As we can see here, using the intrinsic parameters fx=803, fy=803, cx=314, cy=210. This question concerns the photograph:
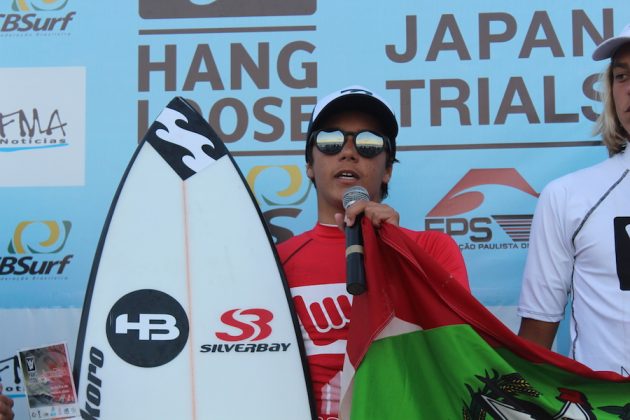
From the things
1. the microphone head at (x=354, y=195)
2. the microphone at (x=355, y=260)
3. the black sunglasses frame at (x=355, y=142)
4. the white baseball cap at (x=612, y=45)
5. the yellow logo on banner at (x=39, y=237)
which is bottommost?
the microphone at (x=355, y=260)

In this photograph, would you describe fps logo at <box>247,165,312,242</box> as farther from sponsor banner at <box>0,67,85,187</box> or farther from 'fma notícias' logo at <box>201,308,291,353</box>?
sponsor banner at <box>0,67,85,187</box>

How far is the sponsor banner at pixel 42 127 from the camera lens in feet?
10.9

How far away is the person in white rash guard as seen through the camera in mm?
2414

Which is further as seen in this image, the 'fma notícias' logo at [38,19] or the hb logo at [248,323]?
the 'fma notícias' logo at [38,19]

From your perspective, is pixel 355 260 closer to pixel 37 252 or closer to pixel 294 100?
pixel 294 100

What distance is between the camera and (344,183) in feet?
8.45

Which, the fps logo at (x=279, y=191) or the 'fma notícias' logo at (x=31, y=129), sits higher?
the 'fma notícias' logo at (x=31, y=129)

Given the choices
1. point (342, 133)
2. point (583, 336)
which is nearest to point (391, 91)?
point (342, 133)

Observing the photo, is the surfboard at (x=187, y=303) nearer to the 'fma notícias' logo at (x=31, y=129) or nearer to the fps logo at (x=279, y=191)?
the fps logo at (x=279, y=191)

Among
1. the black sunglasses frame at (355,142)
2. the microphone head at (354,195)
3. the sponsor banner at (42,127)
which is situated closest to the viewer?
the microphone head at (354,195)

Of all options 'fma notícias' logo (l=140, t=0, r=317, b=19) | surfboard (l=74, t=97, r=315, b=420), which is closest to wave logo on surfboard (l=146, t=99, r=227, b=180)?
surfboard (l=74, t=97, r=315, b=420)

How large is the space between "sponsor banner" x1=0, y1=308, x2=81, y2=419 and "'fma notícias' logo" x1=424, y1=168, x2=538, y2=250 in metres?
1.50

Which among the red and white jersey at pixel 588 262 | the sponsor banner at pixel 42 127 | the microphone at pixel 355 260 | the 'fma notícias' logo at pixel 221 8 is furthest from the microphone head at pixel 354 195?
the sponsor banner at pixel 42 127

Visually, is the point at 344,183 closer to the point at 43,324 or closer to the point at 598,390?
the point at 598,390
